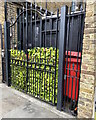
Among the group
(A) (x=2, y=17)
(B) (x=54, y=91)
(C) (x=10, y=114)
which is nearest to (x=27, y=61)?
(B) (x=54, y=91)

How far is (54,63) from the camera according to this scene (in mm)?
2393

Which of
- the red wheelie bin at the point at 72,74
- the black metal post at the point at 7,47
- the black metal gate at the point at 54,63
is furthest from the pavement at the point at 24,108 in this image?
the black metal post at the point at 7,47

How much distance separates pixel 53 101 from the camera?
2.47 m

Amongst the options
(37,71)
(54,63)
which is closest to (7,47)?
(37,71)

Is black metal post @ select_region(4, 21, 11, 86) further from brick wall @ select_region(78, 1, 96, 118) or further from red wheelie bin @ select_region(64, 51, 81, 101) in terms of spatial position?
brick wall @ select_region(78, 1, 96, 118)

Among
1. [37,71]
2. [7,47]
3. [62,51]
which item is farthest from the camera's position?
[7,47]

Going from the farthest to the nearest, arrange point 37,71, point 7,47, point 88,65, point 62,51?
1. point 7,47
2. point 37,71
3. point 62,51
4. point 88,65

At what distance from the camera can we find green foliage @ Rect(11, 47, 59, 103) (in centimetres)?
245

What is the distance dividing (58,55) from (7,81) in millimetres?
2354

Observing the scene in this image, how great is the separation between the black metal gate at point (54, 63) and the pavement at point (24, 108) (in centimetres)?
16

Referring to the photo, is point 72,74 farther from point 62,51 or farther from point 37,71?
point 37,71

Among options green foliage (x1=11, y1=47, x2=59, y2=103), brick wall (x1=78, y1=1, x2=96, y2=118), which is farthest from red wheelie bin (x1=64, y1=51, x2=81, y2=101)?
green foliage (x1=11, y1=47, x2=59, y2=103)

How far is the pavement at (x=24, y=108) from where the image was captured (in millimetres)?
2148

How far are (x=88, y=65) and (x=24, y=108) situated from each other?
1.81 m
